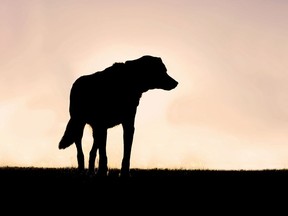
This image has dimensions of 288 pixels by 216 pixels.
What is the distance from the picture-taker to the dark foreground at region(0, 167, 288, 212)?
8844 mm

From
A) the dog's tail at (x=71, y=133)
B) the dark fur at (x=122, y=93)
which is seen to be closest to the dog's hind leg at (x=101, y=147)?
the dark fur at (x=122, y=93)

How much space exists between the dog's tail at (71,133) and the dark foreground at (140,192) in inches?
99.1

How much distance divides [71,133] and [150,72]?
3.76 m

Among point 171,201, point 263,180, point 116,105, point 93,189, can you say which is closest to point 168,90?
point 116,105

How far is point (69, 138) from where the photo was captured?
53.7 feet

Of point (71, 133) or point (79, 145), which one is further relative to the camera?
point (79, 145)

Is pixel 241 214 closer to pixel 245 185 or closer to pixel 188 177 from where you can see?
pixel 245 185

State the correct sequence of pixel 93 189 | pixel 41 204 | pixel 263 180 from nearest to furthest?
1. pixel 41 204
2. pixel 93 189
3. pixel 263 180

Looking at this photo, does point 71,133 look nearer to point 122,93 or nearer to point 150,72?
point 122,93

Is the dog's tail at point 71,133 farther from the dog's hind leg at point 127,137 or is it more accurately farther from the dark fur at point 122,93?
the dog's hind leg at point 127,137

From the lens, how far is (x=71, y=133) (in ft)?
53.3

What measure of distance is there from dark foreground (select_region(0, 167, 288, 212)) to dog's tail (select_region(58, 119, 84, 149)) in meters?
2.52

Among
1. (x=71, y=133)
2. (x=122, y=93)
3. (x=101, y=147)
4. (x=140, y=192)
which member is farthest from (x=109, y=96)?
(x=140, y=192)

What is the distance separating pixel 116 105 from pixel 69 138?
3.09 metres
